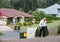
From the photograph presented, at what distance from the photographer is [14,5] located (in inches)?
3327

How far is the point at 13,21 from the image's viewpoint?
185 ft

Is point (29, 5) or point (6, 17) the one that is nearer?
point (6, 17)

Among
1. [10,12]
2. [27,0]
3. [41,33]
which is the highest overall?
[27,0]

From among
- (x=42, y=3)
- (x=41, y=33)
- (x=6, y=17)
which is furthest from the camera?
(x=42, y=3)

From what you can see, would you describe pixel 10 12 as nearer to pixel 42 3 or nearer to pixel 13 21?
pixel 13 21

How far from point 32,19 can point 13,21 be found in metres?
4.58

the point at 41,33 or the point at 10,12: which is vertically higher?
the point at 10,12

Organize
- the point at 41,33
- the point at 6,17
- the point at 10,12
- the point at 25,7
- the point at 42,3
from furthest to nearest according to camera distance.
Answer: the point at 42,3 < the point at 25,7 < the point at 10,12 < the point at 6,17 < the point at 41,33

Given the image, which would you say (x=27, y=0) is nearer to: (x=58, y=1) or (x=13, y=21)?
(x=58, y=1)

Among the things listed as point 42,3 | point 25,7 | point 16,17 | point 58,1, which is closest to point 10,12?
point 16,17

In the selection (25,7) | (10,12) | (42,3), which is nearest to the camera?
(10,12)

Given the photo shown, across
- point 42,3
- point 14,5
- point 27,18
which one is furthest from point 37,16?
point 42,3

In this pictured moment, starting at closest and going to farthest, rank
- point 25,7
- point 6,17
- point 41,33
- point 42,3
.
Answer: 1. point 41,33
2. point 6,17
3. point 25,7
4. point 42,3

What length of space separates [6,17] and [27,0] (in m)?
29.1
